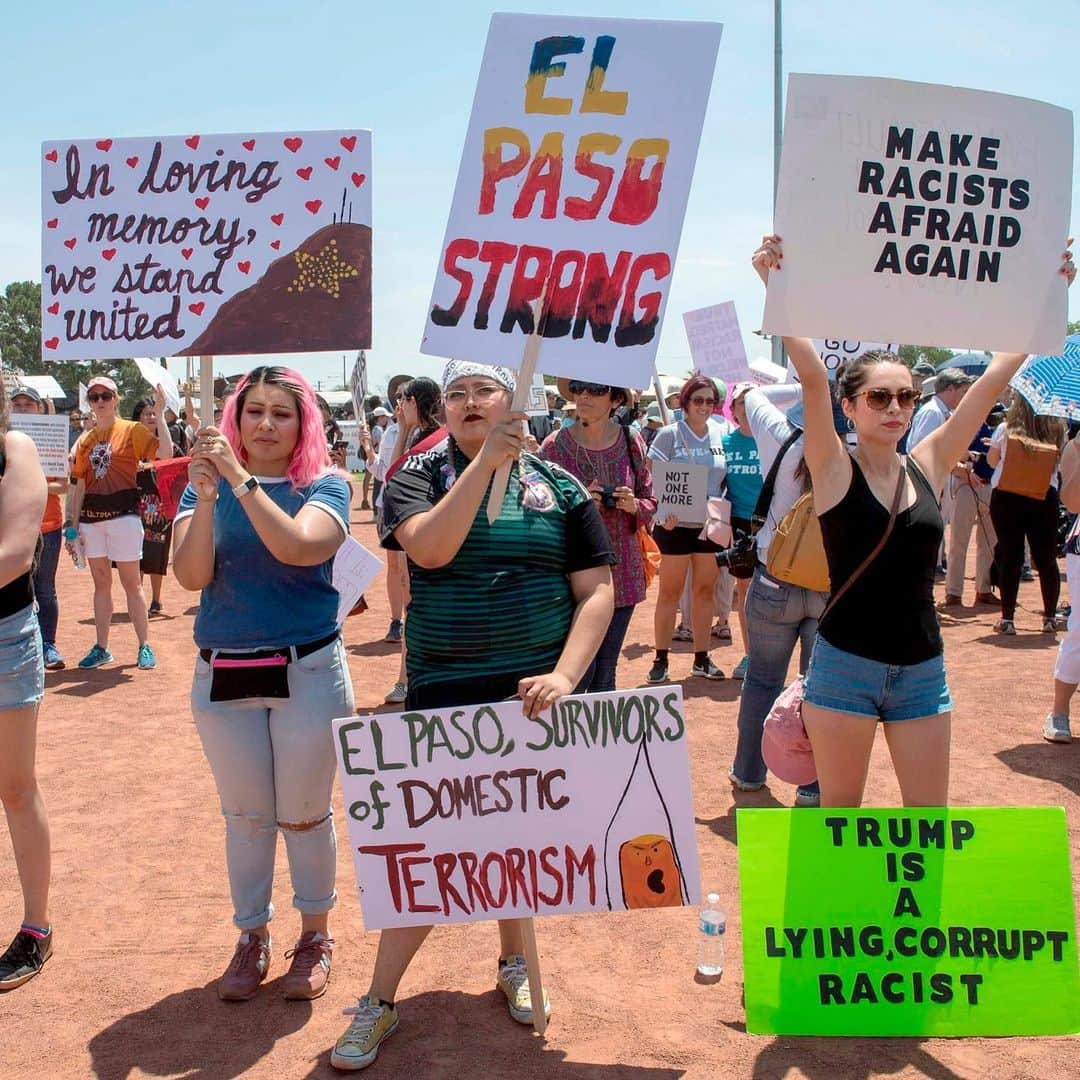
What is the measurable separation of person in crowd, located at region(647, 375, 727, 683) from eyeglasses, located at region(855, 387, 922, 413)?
439 cm

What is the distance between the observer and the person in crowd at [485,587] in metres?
3.31

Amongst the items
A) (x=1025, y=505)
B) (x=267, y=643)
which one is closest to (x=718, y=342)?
(x=1025, y=505)

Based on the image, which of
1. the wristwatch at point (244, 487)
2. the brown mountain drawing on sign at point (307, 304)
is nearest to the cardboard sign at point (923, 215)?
the brown mountain drawing on sign at point (307, 304)

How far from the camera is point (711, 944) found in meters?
3.97

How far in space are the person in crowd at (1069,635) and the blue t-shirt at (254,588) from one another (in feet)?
13.3

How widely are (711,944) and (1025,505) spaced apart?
22.4 feet

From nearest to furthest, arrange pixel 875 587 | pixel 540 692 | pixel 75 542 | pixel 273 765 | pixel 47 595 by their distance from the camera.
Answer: pixel 540 692 → pixel 875 587 → pixel 273 765 → pixel 47 595 → pixel 75 542

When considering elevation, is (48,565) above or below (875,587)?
below

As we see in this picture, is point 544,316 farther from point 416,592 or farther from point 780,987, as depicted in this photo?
point 780,987

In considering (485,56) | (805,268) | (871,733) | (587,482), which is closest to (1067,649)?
(587,482)

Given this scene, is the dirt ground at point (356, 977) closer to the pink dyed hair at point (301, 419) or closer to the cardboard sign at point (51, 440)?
the pink dyed hair at point (301, 419)

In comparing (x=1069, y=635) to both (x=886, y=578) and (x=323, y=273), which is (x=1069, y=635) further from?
(x=323, y=273)

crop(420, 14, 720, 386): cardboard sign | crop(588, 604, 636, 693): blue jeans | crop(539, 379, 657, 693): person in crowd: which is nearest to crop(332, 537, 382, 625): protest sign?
crop(539, 379, 657, 693): person in crowd

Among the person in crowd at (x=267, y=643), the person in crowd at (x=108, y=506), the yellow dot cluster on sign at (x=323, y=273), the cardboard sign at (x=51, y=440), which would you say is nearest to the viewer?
the person in crowd at (x=267, y=643)
